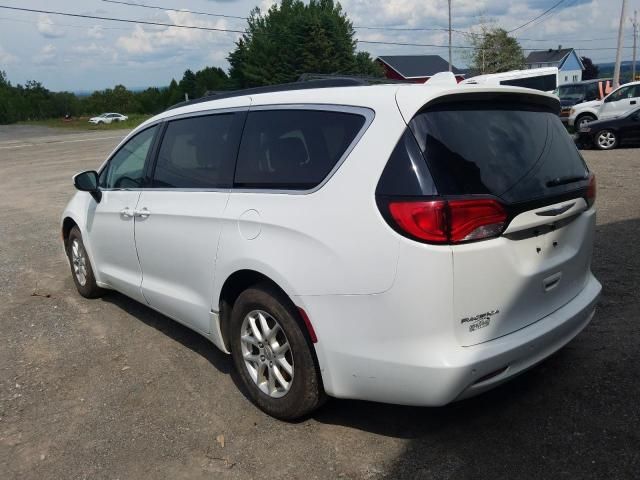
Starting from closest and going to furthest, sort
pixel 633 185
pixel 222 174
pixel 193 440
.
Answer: pixel 193 440 → pixel 222 174 → pixel 633 185

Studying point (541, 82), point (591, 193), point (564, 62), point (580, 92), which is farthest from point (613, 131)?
point (564, 62)

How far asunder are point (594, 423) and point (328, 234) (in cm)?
171

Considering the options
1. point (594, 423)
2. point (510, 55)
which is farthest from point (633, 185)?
point (510, 55)

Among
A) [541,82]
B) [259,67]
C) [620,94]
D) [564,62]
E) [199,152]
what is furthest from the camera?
[564,62]

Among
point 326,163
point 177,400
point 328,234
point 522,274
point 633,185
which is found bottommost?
point 633,185

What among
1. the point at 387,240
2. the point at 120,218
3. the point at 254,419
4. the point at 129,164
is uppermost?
the point at 129,164

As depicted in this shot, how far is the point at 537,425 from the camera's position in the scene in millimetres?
3068

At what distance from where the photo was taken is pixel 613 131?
1557cm

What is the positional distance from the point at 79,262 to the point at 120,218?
133 cm

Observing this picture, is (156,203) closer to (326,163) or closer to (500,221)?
(326,163)

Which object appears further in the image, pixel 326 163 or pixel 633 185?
pixel 633 185

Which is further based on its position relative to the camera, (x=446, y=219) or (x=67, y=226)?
(x=67, y=226)

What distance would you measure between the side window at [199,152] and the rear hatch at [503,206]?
1.35m

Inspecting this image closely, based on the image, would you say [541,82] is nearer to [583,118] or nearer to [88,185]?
[583,118]
